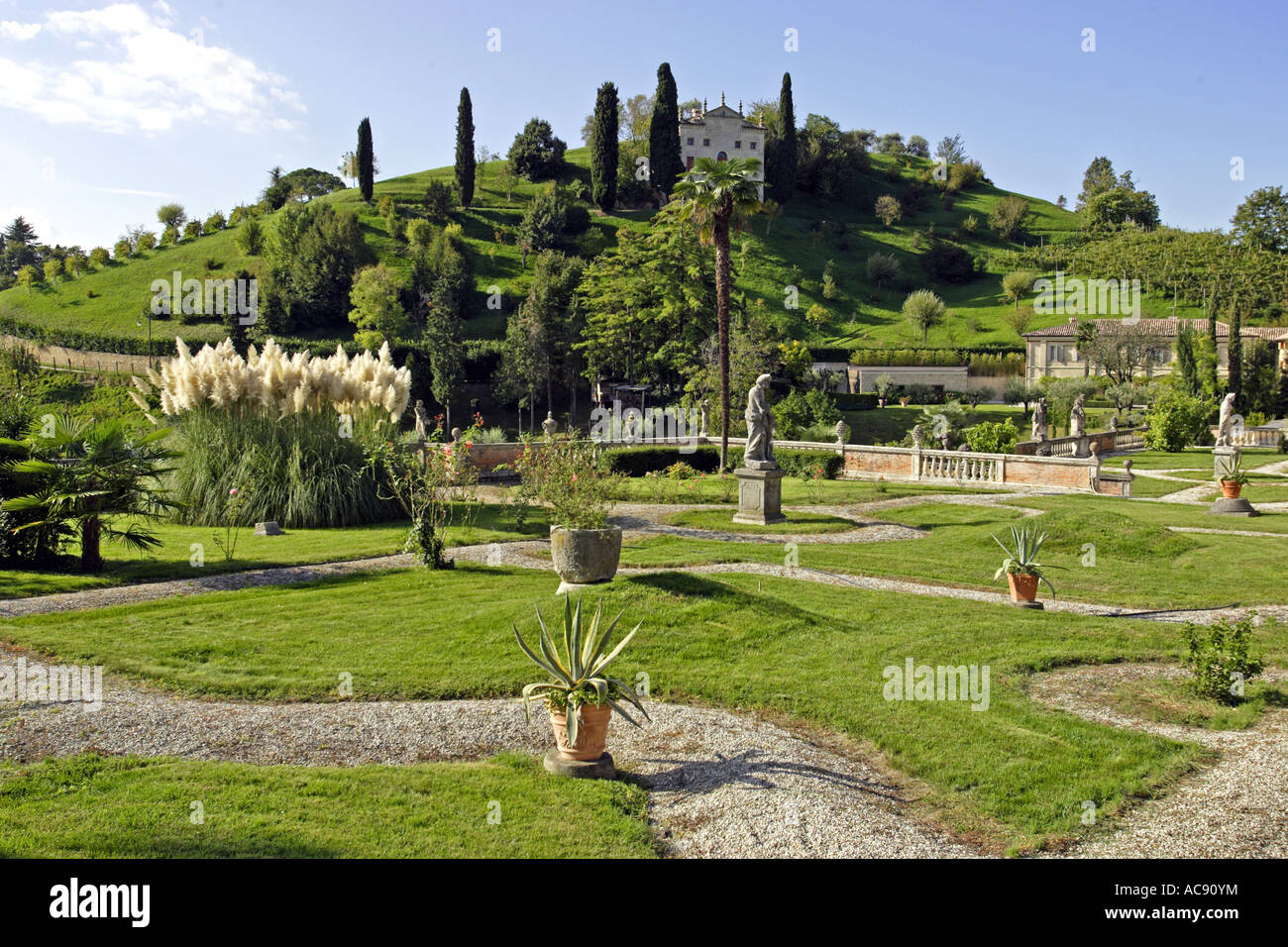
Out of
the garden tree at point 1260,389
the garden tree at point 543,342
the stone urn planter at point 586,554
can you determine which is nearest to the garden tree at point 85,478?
the stone urn planter at point 586,554

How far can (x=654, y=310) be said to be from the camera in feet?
169

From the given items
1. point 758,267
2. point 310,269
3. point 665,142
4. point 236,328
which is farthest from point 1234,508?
point 665,142

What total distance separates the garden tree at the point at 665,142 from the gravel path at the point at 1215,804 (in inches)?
3076

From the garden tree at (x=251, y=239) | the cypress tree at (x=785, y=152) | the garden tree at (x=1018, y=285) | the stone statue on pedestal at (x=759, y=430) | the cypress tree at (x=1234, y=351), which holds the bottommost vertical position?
the stone statue on pedestal at (x=759, y=430)

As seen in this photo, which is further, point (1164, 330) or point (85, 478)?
point (1164, 330)

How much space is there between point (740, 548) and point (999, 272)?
274 feet

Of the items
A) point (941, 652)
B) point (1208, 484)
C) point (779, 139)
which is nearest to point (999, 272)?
point (779, 139)

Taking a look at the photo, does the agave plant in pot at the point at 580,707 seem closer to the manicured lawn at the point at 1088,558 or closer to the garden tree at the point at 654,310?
the manicured lawn at the point at 1088,558

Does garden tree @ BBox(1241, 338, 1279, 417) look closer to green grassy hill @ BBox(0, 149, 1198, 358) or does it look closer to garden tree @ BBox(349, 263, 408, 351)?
green grassy hill @ BBox(0, 149, 1198, 358)

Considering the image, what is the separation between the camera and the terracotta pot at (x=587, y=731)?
22.0 ft

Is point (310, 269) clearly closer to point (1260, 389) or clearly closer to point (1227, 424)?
point (1227, 424)

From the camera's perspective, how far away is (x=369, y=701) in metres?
8.53

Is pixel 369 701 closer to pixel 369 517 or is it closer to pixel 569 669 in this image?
pixel 569 669

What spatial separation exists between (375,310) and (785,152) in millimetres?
52543
